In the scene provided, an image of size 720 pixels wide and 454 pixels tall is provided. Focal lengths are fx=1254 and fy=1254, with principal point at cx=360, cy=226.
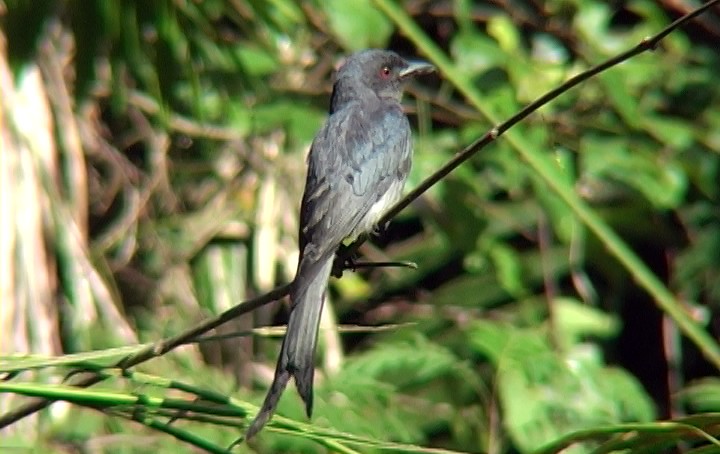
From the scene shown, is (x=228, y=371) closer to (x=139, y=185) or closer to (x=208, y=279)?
(x=208, y=279)

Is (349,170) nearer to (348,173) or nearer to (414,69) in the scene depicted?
(348,173)

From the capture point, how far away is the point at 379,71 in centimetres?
463

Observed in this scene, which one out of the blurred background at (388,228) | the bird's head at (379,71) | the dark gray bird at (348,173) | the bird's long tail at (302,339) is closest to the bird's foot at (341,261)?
the dark gray bird at (348,173)

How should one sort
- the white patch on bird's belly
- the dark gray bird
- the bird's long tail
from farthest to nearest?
the white patch on bird's belly < the dark gray bird < the bird's long tail

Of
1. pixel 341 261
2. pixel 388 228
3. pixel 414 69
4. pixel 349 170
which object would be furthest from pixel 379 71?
pixel 388 228

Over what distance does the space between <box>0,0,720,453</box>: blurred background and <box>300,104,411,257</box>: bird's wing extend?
33cm

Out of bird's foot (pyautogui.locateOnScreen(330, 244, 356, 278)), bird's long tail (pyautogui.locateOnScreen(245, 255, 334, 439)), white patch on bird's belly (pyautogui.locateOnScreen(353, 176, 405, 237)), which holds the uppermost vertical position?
white patch on bird's belly (pyautogui.locateOnScreen(353, 176, 405, 237))

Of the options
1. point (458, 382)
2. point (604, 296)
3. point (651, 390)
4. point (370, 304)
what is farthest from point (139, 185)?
point (651, 390)

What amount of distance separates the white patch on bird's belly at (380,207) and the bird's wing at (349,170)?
0.5 inches

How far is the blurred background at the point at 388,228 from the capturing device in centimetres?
424

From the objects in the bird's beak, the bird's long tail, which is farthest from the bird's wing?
the bird's beak

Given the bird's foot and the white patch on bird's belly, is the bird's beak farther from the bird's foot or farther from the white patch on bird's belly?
the bird's foot

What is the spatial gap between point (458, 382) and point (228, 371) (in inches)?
45.5

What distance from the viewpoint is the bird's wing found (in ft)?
11.6
